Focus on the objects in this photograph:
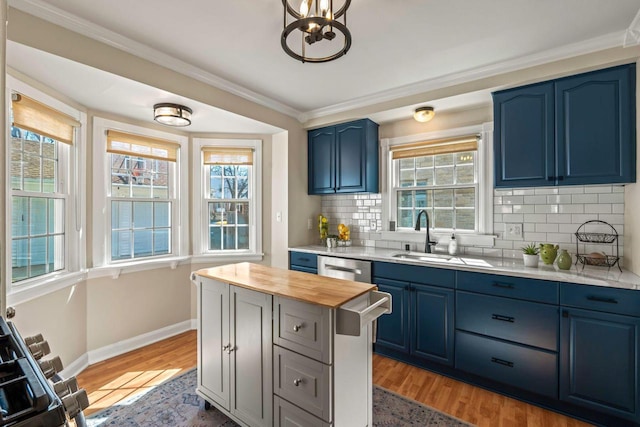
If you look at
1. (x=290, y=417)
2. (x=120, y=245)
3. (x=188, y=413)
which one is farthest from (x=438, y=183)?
(x=120, y=245)

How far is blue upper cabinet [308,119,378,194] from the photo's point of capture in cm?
332

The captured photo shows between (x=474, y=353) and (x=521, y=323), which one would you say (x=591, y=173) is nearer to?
(x=521, y=323)

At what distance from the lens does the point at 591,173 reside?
212cm

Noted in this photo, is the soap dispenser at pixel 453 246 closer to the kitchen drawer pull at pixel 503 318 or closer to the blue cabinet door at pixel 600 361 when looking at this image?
the kitchen drawer pull at pixel 503 318

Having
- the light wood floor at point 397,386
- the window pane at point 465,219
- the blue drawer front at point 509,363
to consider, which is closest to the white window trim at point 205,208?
the light wood floor at point 397,386

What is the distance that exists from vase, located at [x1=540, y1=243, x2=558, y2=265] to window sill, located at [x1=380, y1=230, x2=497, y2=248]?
470 millimetres

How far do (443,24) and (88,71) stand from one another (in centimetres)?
242

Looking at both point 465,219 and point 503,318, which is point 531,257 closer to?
point 503,318

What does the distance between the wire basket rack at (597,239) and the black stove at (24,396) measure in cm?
313

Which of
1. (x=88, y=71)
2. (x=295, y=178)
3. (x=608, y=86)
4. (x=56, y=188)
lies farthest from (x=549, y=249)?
(x=56, y=188)

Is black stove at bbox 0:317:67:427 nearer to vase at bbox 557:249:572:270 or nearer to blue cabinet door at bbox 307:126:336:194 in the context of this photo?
vase at bbox 557:249:572:270

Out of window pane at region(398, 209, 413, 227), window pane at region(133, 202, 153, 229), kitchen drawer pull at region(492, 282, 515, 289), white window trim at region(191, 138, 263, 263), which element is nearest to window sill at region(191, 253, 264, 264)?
white window trim at region(191, 138, 263, 263)

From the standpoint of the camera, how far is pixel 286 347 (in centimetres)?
157

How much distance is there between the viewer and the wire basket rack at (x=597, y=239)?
2.22 metres
